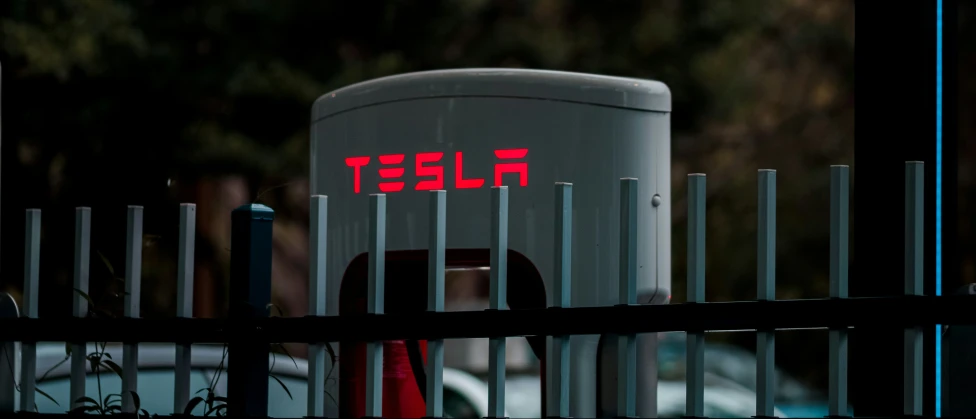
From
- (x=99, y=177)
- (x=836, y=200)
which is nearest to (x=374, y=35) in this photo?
(x=99, y=177)

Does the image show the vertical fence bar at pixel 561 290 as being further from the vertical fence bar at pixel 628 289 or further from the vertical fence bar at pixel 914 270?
the vertical fence bar at pixel 914 270

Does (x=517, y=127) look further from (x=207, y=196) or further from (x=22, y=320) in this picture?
(x=207, y=196)

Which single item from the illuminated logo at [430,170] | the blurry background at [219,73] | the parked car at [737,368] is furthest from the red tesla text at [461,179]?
the parked car at [737,368]

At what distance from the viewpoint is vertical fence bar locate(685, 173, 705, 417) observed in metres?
2.71

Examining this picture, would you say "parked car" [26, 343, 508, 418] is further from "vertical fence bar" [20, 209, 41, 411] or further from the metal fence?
the metal fence

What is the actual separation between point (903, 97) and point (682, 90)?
937cm

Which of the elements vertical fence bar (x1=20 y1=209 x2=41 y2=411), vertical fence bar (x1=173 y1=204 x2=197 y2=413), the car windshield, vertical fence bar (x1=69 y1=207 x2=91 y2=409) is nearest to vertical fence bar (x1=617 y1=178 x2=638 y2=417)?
vertical fence bar (x1=173 y1=204 x2=197 y2=413)

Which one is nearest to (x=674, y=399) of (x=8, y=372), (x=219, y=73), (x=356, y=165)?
(x=219, y=73)

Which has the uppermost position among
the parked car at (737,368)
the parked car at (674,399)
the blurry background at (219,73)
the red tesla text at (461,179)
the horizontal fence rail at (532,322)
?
the blurry background at (219,73)

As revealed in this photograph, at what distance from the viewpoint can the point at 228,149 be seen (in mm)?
11477

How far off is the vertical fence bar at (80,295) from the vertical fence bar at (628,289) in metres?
1.45

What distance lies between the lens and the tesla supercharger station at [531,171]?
133 inches

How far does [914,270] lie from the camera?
254cm

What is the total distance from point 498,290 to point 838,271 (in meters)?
0.74
